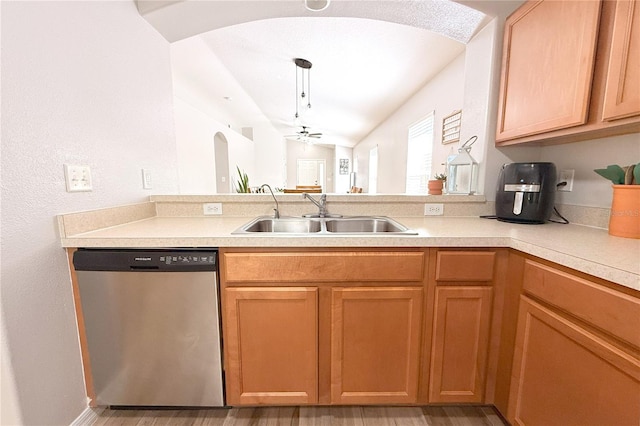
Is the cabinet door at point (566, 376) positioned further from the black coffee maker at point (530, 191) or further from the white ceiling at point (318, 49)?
the white ceiling at point (318, 49)

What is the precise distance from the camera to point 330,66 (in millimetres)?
2979

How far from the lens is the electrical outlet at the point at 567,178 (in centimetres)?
133

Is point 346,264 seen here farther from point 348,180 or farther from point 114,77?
point 348,180

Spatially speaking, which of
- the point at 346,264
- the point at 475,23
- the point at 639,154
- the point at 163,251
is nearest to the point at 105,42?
the point at 163,251

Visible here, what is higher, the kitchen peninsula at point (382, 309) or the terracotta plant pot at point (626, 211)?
the terracotta plant pot at point (626, 211)

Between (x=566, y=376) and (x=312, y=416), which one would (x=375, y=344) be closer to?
(x=312, y=416)

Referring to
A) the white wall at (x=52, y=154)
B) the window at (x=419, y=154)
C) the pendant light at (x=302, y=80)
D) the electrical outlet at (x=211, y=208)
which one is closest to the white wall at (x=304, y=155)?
the pendant light at (x=302, y=80)

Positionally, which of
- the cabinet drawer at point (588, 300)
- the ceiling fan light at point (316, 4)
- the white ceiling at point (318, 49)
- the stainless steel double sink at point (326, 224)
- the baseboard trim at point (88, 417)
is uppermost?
the white ceiling at point (318, 49)

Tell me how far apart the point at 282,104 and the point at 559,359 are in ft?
17.7

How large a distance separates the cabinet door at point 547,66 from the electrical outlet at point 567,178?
351mm

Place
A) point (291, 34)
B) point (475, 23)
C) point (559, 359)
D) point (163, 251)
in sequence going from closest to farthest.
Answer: point (559, 359) < point (163, 251) < point (475, 23) < point (291, 34)

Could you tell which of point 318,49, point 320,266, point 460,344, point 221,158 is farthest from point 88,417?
point 221,158

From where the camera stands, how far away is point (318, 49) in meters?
2.58

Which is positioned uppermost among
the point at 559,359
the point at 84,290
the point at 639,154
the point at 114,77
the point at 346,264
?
the point at 114,77
